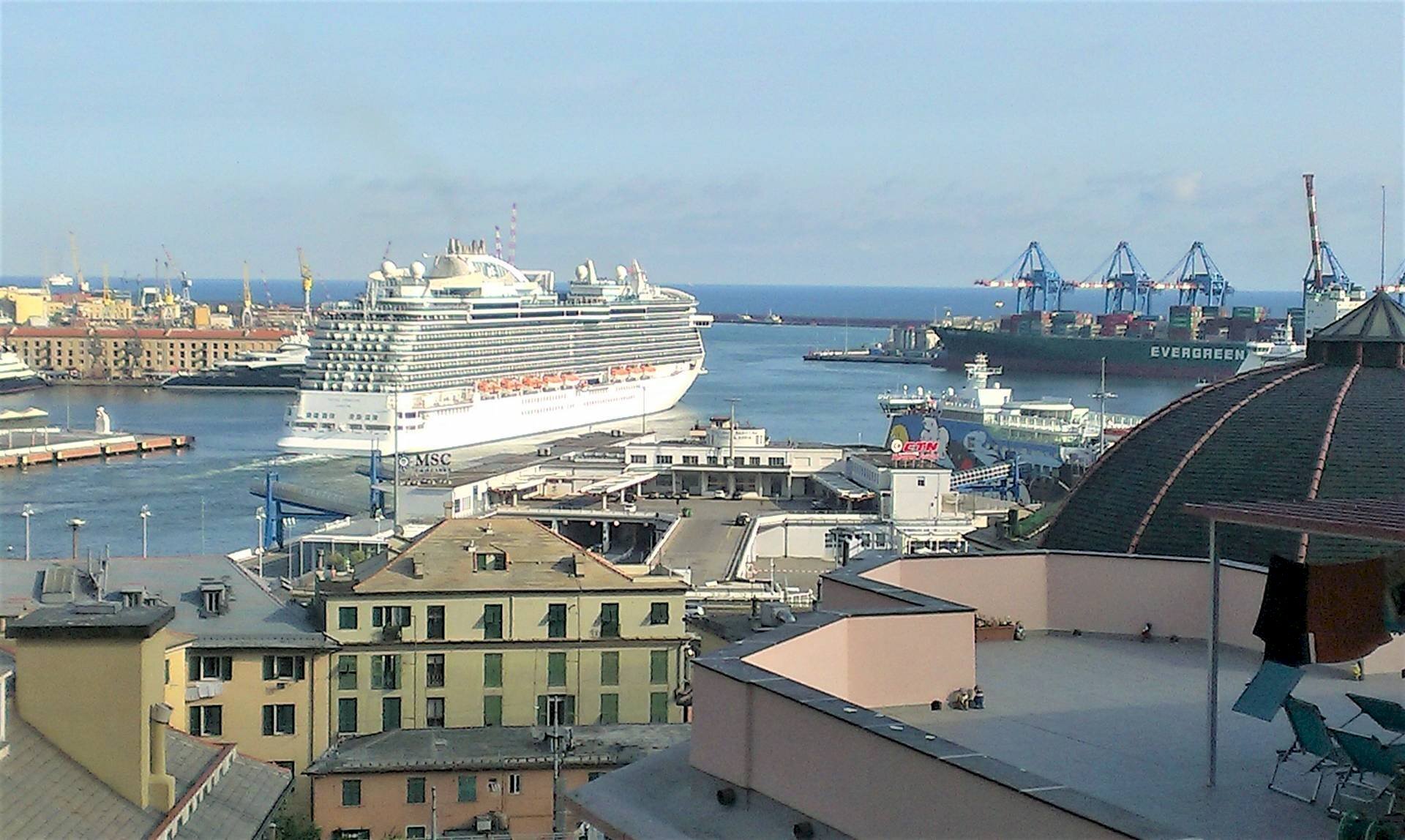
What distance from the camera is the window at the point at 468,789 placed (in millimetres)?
11891

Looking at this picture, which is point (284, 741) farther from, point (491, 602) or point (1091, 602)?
point (1091, 602)

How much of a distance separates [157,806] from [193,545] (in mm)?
28120

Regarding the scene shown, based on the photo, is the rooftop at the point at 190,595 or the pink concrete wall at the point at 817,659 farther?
the rooftop at the point at 190,595

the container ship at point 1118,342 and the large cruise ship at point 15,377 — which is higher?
the container ship at point 1118,342

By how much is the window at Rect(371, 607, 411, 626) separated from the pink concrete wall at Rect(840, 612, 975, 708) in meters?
10.0

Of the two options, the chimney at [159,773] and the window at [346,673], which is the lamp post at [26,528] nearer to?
the window at [346,673]

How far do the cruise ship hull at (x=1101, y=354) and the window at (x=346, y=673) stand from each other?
71.3 meters

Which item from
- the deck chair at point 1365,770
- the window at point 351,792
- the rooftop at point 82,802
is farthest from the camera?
the window at point 351,792

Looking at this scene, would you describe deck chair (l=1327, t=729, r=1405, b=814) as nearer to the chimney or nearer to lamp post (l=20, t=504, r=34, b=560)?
the chimney

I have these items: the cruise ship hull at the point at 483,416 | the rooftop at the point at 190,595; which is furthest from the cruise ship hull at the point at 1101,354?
the rooftop at the point at 190,595

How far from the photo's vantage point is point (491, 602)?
1472cm

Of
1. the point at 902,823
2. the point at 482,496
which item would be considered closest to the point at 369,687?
the point at 902,823

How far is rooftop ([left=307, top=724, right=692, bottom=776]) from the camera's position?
11.9 m

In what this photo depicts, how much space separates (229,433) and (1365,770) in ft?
194
